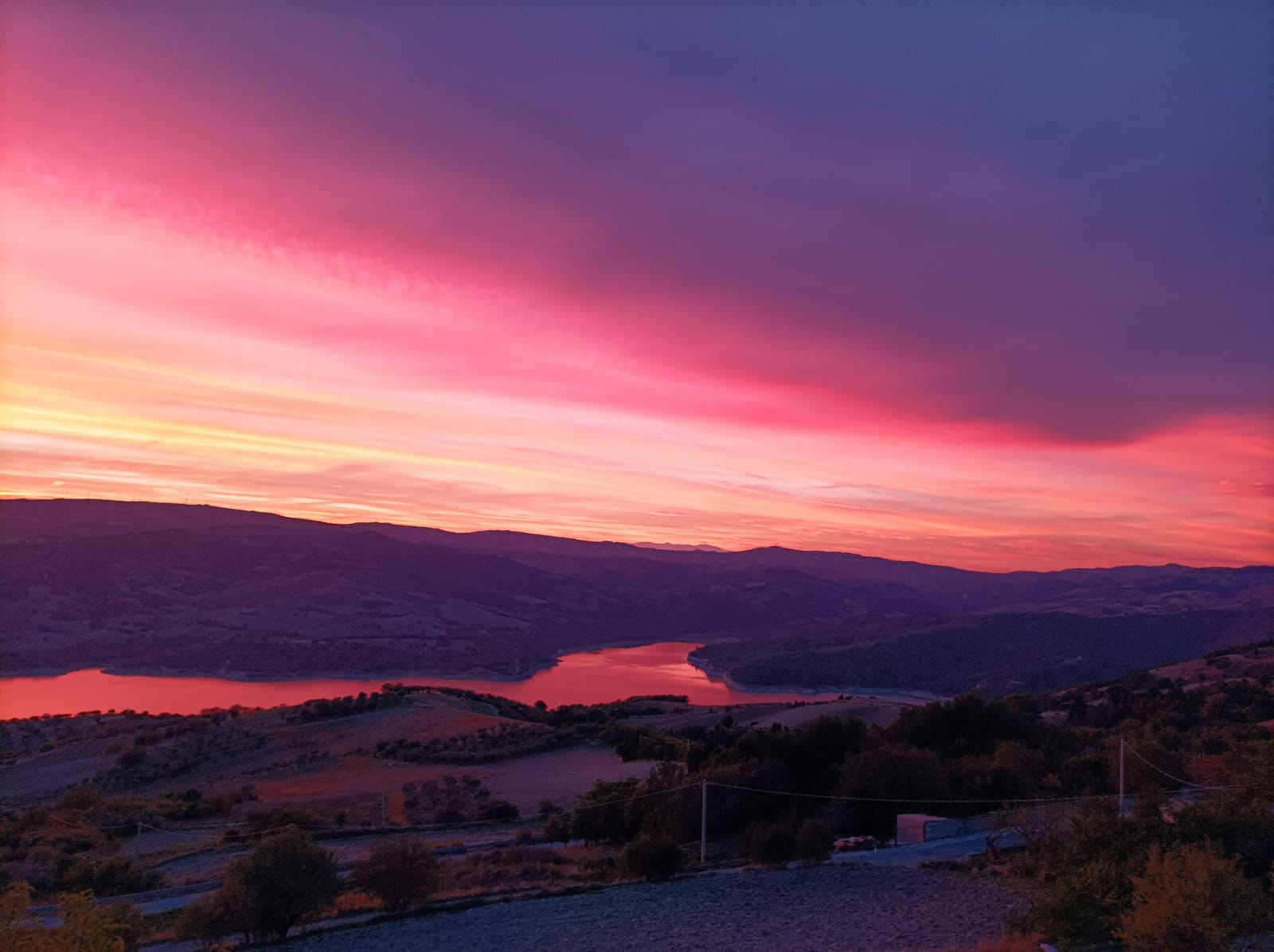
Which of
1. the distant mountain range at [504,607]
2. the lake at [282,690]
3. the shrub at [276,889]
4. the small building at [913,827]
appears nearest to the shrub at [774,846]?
the small building at [913,827]

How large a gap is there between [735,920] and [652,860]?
7.98ft

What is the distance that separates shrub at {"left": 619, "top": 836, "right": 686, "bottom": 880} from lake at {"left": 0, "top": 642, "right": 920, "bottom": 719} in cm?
4334

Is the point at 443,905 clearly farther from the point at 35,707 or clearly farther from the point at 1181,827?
the point at 35,707

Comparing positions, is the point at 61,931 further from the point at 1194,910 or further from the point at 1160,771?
the point at 1160,771

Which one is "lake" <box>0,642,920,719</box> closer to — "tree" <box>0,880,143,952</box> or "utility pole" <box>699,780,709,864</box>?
"utility pole" <box>699,780,709,864</box>

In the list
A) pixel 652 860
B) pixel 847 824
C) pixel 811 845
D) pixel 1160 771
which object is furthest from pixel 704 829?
pixel 1160 771

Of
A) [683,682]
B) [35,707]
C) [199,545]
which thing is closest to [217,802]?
[35,707]

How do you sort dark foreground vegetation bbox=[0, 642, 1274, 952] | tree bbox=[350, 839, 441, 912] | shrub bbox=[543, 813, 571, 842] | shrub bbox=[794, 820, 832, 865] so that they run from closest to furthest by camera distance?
dark foreground vegetation bbox=[0, 642, 1274, 952] → tree bbox=[350, 839, 441, 912] → shrub bbox=[794, 820, 832, 865] → shrub bbox=[543, 813, 571, 842]

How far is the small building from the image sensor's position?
15438 millimetres

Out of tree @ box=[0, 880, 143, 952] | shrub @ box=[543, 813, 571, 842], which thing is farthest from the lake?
tree @ box=[0, 880, 143, 952]

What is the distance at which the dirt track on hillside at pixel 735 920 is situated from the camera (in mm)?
10352

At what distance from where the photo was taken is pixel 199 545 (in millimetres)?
112688

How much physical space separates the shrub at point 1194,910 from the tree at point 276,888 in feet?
29.5

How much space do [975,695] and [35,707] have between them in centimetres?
5409
